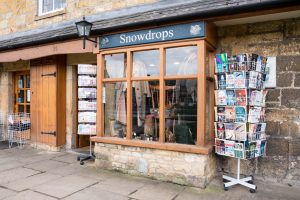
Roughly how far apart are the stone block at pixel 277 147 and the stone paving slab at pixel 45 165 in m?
4.14

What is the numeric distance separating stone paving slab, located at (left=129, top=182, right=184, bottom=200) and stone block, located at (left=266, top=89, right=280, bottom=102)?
2181mm

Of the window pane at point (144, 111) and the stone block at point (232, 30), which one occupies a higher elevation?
the stone block at point (232, 30)

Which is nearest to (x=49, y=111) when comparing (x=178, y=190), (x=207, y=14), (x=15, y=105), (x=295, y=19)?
(x=15, y=105)

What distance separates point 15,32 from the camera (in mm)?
8219

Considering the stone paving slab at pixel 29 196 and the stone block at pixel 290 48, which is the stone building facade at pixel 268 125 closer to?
the stone block at pixel 290 48

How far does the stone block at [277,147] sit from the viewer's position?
4465 mm

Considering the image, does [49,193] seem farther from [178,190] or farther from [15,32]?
[15,32]

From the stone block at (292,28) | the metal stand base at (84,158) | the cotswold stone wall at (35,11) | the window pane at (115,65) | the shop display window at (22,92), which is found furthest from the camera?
the shop display window at (22,92)

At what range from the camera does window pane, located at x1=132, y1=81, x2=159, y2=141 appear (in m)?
5.01

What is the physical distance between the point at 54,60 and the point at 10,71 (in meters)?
2.63

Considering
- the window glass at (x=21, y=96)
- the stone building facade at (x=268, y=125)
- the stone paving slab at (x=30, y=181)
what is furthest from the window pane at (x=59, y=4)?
the stone paving slab at (x=30, y=181)

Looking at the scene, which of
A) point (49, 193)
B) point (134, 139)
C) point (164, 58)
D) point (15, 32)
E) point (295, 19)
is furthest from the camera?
point (15, 32)

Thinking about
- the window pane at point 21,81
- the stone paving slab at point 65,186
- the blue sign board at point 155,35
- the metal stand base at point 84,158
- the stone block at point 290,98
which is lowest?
the stone paving slab at point 65,186

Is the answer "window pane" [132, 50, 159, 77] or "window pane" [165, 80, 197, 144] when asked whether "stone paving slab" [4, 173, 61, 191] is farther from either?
"window pane" [132, 50, 159, 77]
